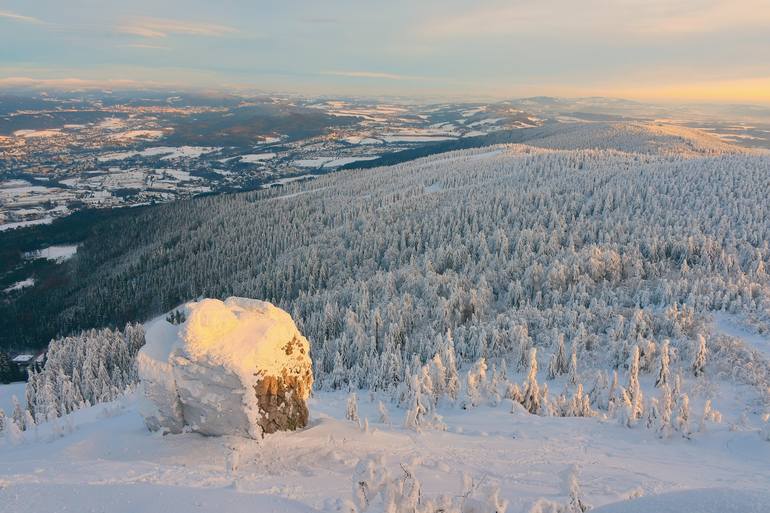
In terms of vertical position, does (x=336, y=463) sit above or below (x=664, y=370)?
above

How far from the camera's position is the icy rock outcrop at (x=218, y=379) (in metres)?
16.9

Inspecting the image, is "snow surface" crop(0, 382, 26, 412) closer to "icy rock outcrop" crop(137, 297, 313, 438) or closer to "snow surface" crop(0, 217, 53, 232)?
"icy rock outcrop" crop(137, 297, 313, 438)

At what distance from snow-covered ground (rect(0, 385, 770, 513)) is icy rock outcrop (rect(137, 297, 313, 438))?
0.64 metres

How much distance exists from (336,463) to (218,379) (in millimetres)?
5650

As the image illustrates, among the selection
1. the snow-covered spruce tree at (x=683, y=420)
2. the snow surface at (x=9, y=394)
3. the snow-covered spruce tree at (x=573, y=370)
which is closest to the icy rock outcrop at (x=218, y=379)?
the snow-covered spruce tree at (x=683, y=420)

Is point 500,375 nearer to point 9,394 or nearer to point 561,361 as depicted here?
point 561,361

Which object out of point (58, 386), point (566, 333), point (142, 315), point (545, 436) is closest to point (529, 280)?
point (566, 333)

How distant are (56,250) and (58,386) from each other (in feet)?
409

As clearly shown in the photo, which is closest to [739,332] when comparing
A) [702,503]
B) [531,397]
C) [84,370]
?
[531,397]

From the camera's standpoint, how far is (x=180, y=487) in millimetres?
11930

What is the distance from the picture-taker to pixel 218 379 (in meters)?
17.1

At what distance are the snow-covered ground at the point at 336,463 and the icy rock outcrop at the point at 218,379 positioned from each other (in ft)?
2.11

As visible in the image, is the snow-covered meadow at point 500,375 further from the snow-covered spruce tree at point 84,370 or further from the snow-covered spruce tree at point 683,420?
the snow-covered spruce tree at point 84,370

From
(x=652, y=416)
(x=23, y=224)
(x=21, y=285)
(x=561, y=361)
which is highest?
(x=652, y=416)
